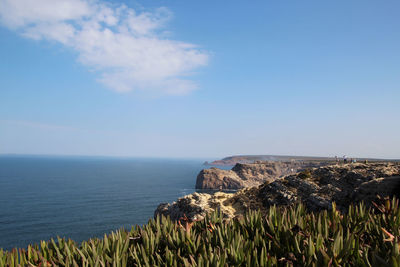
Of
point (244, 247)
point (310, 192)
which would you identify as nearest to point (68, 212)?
point (310, 192)

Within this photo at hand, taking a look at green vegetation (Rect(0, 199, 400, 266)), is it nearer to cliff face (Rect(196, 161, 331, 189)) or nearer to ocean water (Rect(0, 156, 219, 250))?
ocean water (Rect(0, 156, 219, 250))

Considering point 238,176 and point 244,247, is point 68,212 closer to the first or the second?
point 244,247

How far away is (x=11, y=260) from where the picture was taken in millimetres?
4406

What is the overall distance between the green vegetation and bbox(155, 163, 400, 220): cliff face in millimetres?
6690

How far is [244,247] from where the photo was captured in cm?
425

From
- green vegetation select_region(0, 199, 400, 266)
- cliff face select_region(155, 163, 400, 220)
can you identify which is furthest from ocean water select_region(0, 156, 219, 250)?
green vegetation select_region(0, 199, 400, 266)

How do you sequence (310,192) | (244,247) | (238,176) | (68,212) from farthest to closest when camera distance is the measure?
(238,176)
(68,212)
(310,192)
(244,247)

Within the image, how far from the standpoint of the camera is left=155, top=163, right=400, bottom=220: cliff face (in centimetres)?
1202

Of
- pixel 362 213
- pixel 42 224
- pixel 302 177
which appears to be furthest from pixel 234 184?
pixel 362 213

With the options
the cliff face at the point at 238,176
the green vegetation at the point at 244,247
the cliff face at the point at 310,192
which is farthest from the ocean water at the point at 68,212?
the green vegetation at the point at 244,247

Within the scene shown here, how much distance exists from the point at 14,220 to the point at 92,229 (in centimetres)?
2065

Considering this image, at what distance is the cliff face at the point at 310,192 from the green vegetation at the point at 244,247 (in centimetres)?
669

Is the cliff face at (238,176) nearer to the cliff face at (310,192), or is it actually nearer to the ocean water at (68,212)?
the ocean water at (68,212)

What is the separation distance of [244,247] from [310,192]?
10.3m
